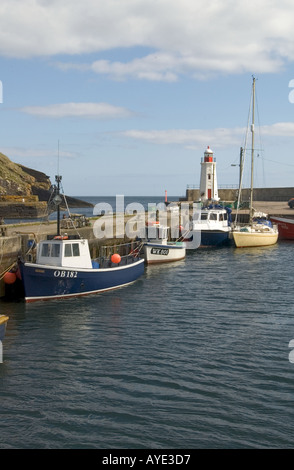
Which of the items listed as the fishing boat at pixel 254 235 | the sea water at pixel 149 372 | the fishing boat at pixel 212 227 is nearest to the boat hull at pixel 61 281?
the sea water at pixel 149 372

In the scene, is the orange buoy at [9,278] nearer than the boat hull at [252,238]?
Yes

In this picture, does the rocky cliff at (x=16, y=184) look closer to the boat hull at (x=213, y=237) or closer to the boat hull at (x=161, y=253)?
the boat hull at (x=213, y=237)

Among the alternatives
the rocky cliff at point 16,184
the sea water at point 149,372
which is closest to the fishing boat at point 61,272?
the sea water at point 149,372

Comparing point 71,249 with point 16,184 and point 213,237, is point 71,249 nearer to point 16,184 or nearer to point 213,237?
point 213,237

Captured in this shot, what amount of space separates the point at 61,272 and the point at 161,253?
13.8 metres

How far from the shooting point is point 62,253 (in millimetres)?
24078

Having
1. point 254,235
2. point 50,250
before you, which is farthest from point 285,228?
point 50,250

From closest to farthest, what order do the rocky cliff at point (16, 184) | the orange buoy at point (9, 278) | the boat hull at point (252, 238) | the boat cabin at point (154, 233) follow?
the orange buoy at point (9, 278)
the boat cabin at point (154, 233)
the boat hull at point (252, 238)
the rocky cliff at point (16, 184)

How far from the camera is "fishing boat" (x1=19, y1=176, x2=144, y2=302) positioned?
2325cm

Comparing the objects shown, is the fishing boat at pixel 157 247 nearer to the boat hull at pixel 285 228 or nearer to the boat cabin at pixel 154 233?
the boat cabin at pixel 154 233

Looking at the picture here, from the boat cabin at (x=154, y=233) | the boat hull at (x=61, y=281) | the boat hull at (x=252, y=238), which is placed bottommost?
the boat hull at (x=61, y=281)

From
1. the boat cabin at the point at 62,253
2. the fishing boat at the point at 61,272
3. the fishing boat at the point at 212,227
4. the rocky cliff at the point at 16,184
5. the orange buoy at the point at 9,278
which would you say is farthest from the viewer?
the rocky cliff at the point at 16,184

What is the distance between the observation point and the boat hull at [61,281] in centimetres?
2314

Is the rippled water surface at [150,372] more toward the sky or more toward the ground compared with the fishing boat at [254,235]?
more toward the ground
